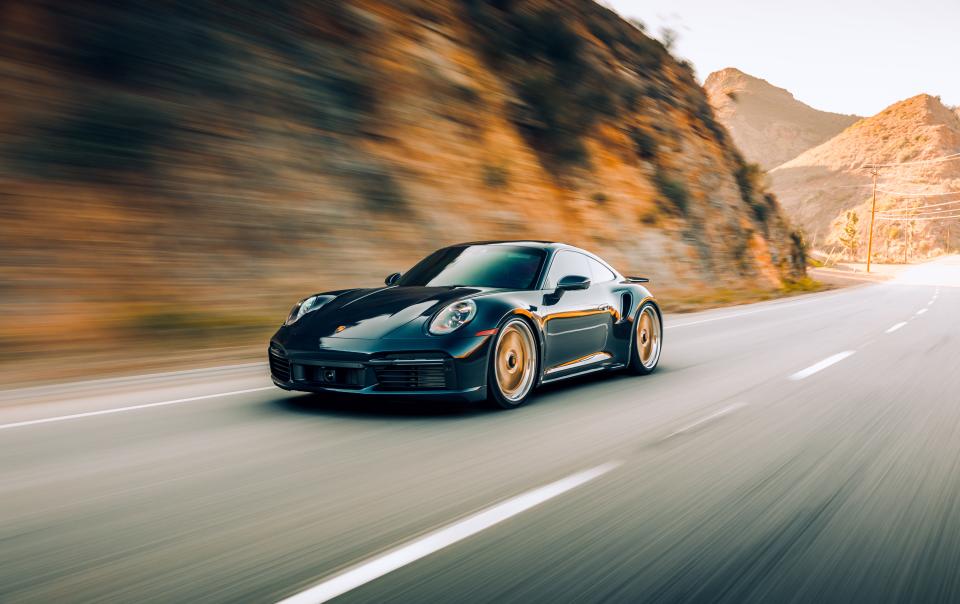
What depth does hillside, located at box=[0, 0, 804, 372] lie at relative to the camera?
11.2 meters

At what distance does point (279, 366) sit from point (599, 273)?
10.4 feet

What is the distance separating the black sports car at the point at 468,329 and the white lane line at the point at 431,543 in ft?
5.52

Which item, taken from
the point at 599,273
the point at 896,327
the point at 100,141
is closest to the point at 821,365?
the point at 599,273

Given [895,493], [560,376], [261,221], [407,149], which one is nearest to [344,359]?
[560,376]

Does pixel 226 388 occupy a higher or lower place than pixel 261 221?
lower

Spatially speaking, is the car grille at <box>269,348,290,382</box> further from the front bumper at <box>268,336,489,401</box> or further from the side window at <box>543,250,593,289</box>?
the side window at <box>543,250,593,289</box>

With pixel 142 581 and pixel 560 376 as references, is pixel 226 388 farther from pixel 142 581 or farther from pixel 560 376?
pixel 142 581

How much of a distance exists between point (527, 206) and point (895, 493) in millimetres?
17394

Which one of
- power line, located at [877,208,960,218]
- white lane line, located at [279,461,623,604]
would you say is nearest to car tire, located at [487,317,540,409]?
white lane line, located at [279,461,623,604]

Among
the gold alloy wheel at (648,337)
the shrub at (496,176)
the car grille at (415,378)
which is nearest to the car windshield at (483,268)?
the car grille at (415,378)

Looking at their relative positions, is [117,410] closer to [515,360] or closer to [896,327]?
[515,360]

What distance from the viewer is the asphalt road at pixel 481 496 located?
3.22 metres

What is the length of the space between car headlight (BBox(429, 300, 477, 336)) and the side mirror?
911 mm

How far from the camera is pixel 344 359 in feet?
20.1
